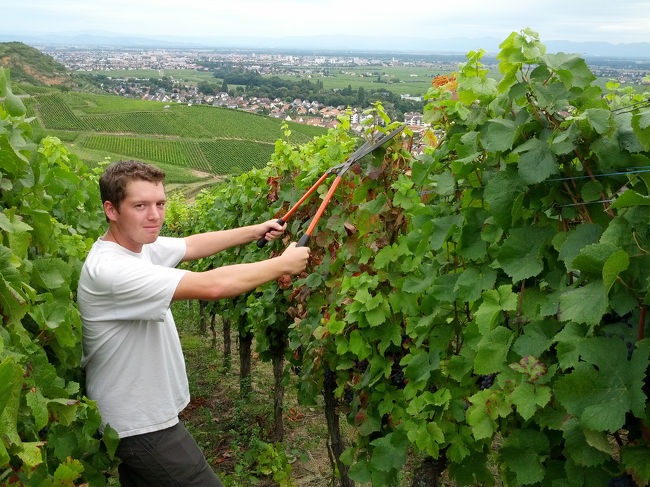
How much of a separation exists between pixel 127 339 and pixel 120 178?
81cm

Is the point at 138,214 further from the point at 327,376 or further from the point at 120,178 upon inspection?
the point at 327,376

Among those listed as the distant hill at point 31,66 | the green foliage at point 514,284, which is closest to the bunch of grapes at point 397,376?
the green foliage at point 514,284

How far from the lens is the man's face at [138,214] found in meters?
2.88

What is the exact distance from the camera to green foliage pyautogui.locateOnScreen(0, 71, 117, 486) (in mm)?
1913

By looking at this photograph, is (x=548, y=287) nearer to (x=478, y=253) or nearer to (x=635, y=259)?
(x=478, y=253)

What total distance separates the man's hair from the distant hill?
104754mm

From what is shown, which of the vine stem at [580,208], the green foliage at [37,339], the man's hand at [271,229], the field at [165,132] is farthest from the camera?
the field at [165,132]

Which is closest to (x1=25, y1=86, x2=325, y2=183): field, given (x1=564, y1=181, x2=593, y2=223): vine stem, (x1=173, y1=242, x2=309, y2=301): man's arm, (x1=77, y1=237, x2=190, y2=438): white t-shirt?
(x1=77, y1=237, x2=190, y2=438): white t-shirt

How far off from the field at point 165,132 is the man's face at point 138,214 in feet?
183

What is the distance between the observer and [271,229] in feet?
11.9

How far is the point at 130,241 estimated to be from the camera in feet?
9.80

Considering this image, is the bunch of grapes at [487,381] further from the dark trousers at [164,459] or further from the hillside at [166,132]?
the hillside at [166,132]

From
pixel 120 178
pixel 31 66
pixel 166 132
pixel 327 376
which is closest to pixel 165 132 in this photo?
pixel 166 132

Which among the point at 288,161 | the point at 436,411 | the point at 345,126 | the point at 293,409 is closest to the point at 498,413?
the point at 436,411
